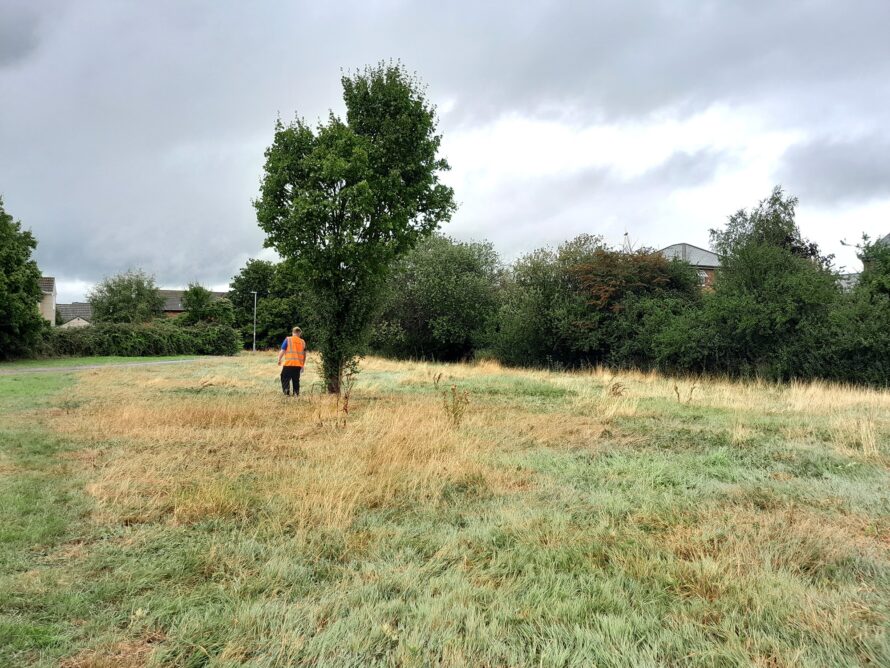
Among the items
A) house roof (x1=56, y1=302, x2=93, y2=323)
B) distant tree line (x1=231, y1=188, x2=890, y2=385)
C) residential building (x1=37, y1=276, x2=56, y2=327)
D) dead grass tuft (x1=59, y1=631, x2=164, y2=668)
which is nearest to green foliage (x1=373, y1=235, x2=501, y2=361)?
distant tree line (x1=231, y1=188, x2=890, y2=385)

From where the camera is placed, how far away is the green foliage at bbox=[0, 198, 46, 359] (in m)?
31.6

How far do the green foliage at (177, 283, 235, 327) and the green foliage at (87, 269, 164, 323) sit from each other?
5.44 m

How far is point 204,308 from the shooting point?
62.9 m

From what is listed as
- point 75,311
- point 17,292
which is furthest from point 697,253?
point 75,311

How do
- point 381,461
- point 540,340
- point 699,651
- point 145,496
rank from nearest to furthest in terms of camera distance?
1. point 699,651
2. point 145,496
3. point 381,461
4. point 540,340

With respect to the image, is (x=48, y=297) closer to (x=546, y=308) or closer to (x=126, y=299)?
(x=126, y=299)

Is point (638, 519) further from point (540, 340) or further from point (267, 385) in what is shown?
point (540, 340)

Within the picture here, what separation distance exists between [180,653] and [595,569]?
98.0 inches

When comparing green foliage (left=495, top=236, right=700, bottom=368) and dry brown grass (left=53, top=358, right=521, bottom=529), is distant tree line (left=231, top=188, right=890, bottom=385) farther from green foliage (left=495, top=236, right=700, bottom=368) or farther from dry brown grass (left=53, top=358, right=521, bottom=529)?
dry brown grass (left=53, top=358, right=521, bottom=529)

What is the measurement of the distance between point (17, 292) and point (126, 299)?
35.7 m

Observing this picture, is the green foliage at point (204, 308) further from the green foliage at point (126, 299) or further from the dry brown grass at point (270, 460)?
the dry brown grass at point (270, 460)

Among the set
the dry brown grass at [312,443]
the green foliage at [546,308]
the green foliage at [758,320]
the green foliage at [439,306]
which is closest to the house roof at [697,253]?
the green foliage at [439,306]

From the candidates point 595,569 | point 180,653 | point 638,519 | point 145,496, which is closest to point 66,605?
point 180,653

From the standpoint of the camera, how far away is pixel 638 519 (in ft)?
14.9
